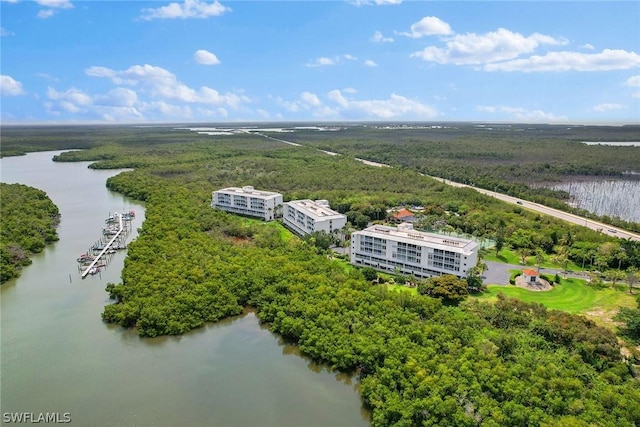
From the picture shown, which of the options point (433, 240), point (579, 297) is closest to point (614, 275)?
point (579, 297)

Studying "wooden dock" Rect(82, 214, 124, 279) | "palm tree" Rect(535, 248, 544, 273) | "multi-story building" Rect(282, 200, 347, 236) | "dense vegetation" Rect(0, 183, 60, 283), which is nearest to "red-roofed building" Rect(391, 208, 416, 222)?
"multi-story building" Rect(282, 200, 347, 236)

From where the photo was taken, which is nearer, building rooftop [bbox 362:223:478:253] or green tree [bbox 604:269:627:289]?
green tree [bbox 604:269:627:289]

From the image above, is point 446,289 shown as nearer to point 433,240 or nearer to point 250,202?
point 433,240

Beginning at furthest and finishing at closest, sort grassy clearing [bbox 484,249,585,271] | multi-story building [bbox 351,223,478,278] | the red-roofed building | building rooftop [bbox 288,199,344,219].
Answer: the red-roofed building < building rooftop [bbox 288,199,344,219] < grassy clearing [bbox 484,249,585,271] < multi-story building [bbox 351,223,478,278]

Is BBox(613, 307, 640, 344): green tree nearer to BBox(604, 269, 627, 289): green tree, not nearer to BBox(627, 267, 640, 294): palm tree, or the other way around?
BBox(627, 267, 640, 294): palm tree

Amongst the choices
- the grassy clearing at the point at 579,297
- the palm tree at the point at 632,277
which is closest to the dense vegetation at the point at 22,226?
the grassy clearing at the point at 579,297

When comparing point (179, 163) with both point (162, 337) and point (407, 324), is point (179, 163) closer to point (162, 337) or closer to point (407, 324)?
point (162, 337)
